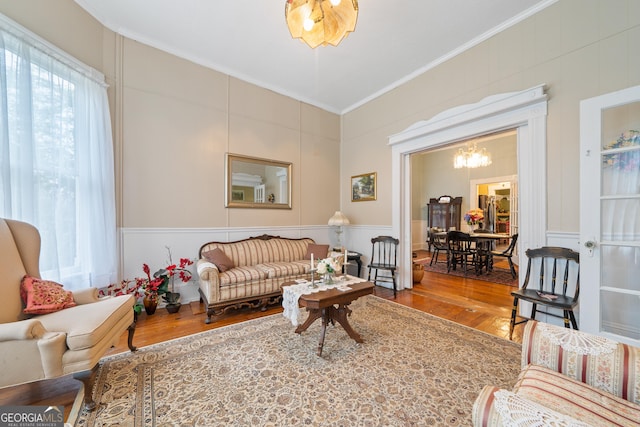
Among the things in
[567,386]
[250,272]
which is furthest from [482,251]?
[250,272]

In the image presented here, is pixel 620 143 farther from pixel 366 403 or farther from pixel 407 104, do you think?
pixel 366 403

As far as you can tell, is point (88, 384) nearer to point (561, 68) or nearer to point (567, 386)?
point (567, 386)

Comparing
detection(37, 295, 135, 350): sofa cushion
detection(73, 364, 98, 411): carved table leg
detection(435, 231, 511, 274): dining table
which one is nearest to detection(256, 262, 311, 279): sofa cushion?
detection(37, 295, 135, 350): sofa cushion

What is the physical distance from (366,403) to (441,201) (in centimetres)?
773

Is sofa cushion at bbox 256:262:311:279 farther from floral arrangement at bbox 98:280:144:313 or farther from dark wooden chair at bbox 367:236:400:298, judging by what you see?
floral arrangement at bbox 98:280:144:313

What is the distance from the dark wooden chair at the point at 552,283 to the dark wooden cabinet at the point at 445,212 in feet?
17.5

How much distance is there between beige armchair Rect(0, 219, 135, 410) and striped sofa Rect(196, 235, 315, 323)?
931mm

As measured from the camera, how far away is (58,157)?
2.43 m

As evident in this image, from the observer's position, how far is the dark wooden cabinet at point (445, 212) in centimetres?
782

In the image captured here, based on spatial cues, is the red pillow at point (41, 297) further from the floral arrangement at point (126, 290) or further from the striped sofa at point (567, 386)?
the striped sofa at point (567, 386)

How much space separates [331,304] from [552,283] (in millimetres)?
2414

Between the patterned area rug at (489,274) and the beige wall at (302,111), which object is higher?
the beige wall at (302,111)

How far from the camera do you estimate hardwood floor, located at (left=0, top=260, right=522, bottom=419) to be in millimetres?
1731

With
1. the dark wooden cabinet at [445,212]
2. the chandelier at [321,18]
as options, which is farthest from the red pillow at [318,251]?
the dark wooden cabinet at [445,212]
